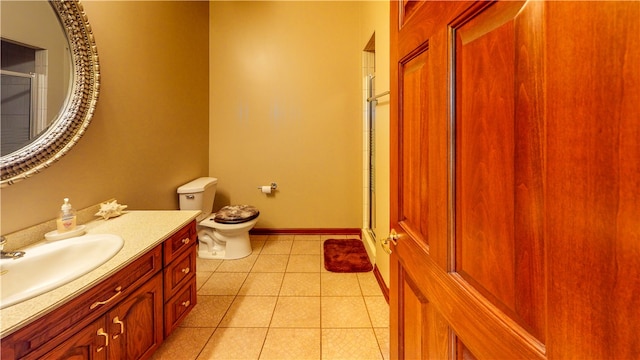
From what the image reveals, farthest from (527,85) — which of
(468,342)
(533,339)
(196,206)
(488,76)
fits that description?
(196,206)

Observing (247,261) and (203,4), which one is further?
(203,4)

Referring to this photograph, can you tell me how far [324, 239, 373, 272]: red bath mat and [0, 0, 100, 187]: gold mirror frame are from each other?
205 cm

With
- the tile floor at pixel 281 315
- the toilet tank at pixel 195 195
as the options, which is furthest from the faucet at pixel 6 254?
the toilet tank at pixel 195 195

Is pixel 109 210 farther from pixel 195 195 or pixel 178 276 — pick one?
pixel 195 195

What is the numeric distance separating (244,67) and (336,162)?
5.19 feet

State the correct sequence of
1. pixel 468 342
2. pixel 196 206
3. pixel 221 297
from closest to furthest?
pixel 468 342
pixel 221 297
pixel 196 206

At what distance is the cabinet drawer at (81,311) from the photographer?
0.78 m

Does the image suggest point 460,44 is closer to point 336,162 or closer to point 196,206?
point 196,206

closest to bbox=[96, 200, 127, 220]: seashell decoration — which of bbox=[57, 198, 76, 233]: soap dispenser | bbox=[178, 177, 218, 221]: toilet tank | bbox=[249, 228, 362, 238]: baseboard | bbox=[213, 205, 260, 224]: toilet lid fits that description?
bbox=[57, 198, 76, 233]: soap dispenser

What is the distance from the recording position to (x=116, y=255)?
1.15 m

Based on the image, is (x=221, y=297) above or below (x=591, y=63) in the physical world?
below

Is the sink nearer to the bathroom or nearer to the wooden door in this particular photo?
the wooden door

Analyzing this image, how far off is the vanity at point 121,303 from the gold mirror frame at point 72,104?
413 mm

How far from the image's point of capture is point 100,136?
167 cm
